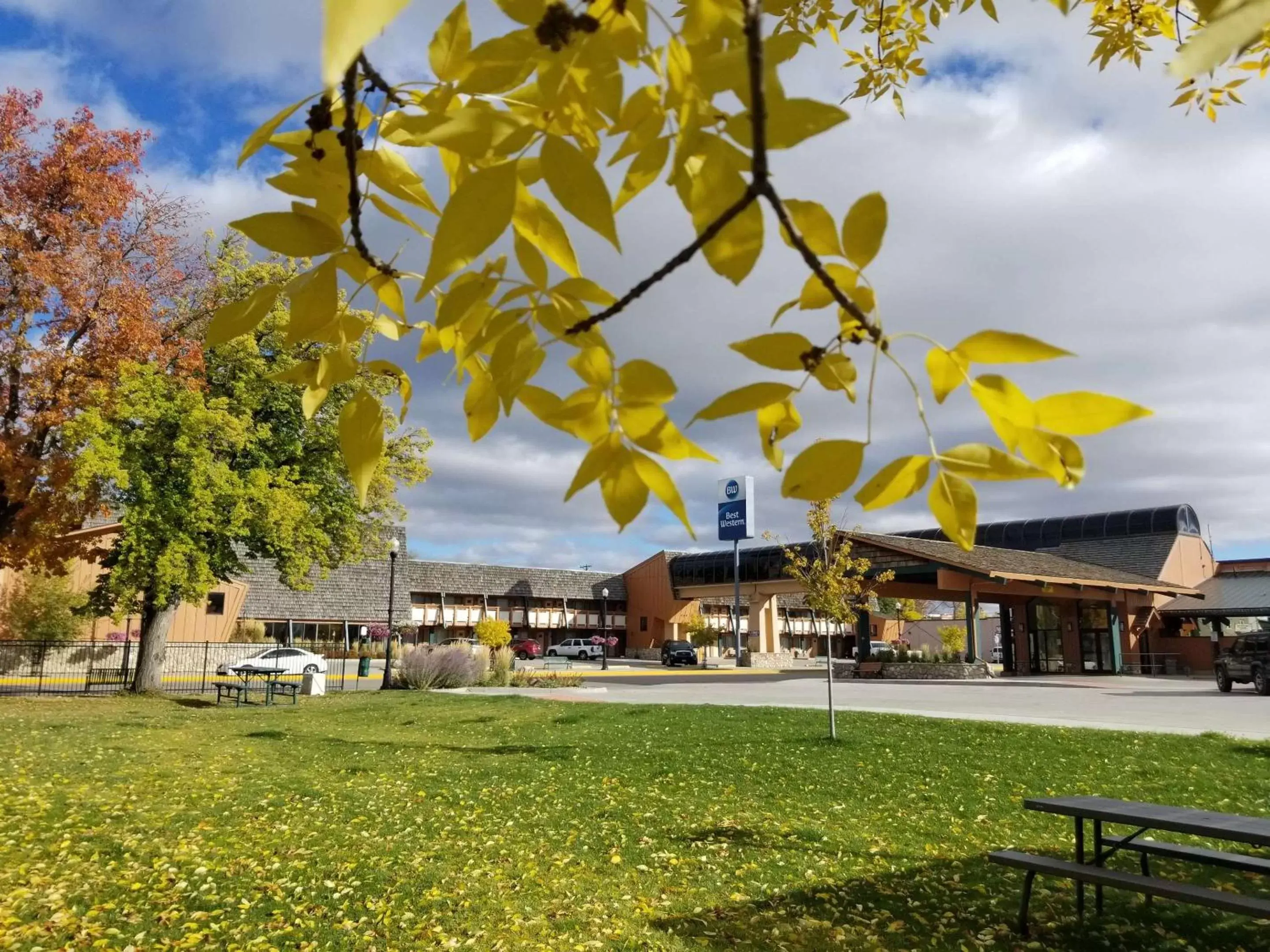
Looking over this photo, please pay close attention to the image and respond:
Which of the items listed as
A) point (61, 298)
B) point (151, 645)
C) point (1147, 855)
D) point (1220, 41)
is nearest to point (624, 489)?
point (1220, 41)

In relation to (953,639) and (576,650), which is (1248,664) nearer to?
(953,639)

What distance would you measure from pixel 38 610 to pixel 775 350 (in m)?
38.0

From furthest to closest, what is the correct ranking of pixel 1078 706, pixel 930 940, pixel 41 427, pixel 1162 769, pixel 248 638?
pixel 248 638 → pixel 1078 706 → pixel 41 427 → pixel 1162 769 → pixel 930 940

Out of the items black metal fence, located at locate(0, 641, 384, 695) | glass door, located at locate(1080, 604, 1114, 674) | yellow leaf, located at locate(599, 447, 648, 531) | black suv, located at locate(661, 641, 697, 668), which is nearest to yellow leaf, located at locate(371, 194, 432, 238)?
yellow leaf, located at locate(599, 447, 648, 531)

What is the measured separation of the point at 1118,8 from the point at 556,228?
326 centimetres

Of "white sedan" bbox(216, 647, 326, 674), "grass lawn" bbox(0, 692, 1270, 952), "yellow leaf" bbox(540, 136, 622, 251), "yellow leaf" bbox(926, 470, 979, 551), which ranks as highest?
"yellow leaf" bbox(540, 136, 622, 251)

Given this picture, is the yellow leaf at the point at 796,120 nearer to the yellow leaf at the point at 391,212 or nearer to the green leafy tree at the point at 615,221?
the green leafy tree at the point at 615,221

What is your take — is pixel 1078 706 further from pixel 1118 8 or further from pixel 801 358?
pixel 801 358

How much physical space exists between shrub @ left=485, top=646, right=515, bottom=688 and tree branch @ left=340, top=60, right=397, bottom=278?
85.2 feet

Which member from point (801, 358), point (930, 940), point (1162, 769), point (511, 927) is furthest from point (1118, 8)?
point (1162, 769)

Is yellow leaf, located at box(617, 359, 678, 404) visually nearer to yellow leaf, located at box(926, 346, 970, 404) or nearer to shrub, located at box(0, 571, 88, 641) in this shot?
yellow leaf, located at box(926, 346, 970, 404)

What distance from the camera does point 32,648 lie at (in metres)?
25.9

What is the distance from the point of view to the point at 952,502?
0.71 metres

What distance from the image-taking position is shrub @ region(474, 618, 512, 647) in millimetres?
39062
